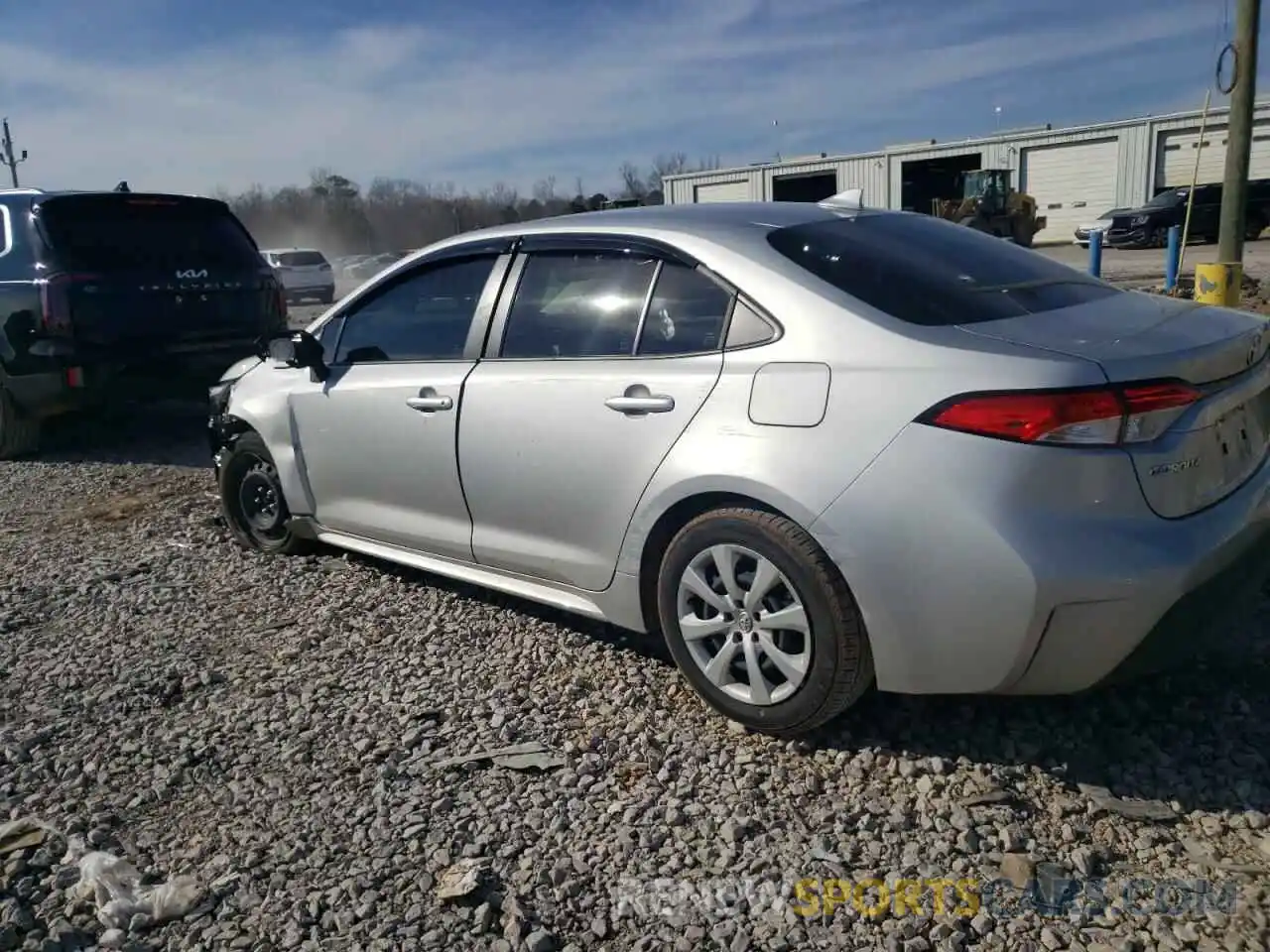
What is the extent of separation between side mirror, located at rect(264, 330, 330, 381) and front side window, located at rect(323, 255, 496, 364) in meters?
0.08

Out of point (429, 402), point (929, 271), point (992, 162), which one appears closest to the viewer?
point (929, 271)

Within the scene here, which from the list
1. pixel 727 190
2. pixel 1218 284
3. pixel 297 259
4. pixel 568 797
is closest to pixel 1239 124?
pixel 1218 284

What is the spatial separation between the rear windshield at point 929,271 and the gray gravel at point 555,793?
47.7 inches

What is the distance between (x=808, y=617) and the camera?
2.84 meters

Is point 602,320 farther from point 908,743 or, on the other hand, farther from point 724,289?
point 908,743

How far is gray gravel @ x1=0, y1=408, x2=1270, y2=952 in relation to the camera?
239 cm

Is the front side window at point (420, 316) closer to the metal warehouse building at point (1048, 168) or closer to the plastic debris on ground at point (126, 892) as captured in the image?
the plastic debris on ground at point (126, 892)

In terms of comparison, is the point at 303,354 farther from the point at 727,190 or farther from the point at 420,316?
the point at 727,190

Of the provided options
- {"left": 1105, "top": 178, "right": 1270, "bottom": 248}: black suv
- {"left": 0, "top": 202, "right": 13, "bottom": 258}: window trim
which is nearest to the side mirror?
{"left": 0, "top": 202, "right": 13, "bottom": 258}: window trim

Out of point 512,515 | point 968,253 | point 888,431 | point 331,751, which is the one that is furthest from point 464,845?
point 968,253

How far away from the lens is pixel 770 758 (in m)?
3.00

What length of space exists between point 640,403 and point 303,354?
192 cm

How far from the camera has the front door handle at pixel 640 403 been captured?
3.12 meters

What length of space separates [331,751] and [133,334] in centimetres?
472
